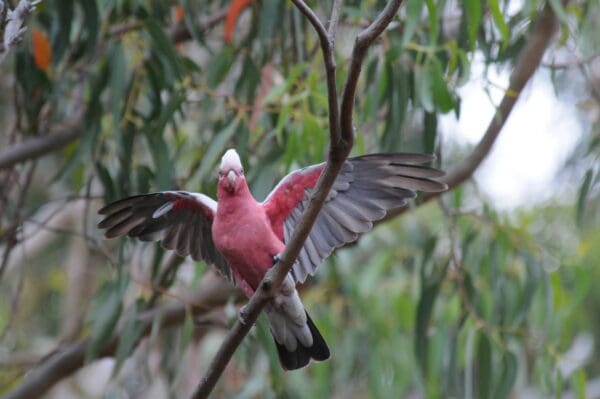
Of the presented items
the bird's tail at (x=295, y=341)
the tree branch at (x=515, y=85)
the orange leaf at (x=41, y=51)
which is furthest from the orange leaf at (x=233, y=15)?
A: the bird's tail at (x=295, y=341)

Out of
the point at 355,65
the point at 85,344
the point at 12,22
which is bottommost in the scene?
the point at 85,344

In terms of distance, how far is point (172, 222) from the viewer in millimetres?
2438

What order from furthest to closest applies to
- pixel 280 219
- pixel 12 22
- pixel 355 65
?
pixel 280 219 < pixel 12 22 < pixel 355 65

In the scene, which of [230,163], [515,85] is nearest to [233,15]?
[515,85]

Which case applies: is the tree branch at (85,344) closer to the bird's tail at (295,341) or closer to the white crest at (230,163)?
the bird's tail at (295,341)

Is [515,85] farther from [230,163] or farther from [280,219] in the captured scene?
[230,163]

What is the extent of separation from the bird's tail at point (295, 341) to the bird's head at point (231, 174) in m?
0.38

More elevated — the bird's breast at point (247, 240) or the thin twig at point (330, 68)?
the thin twig at point (330, 68)

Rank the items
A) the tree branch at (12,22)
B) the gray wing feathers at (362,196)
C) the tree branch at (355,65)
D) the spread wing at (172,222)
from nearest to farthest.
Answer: the tree branch at (355,65)
the tree branch at (12,22)
the gray wing feathers at (362,196)
the spread wing at (172,222)

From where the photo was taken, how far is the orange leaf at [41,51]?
301cm

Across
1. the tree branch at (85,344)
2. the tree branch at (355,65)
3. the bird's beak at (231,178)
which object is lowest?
the tree branch at (85,344)

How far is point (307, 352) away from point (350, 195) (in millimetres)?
477

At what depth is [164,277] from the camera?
317cm

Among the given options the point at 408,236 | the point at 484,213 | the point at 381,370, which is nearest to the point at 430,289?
the point at 484,213
